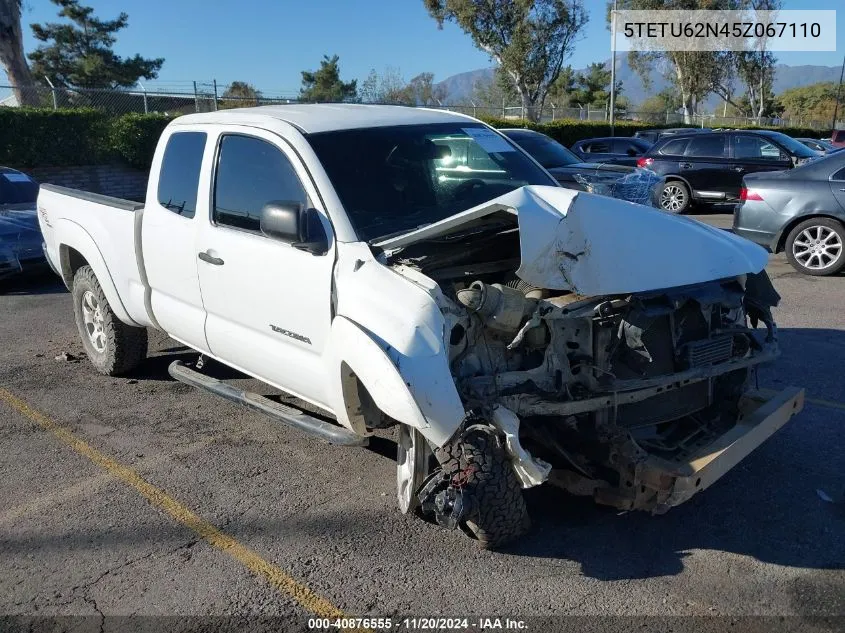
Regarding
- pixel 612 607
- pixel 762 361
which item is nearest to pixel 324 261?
pixel 612 607

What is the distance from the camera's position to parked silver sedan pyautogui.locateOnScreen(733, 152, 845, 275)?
9172 millimetres

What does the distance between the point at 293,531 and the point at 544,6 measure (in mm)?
42689

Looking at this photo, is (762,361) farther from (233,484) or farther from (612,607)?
(233,484)

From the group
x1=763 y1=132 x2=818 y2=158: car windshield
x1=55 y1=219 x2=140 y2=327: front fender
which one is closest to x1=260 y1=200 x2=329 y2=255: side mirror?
x1=55 y1=219 x2=140 y2=327: front fender

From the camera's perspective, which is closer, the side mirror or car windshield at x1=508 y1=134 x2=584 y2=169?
the side mirror

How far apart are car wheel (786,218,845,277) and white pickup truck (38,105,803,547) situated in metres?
5.71

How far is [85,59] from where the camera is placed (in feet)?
145

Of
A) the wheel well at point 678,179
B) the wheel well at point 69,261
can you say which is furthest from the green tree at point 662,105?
the wheel well at point 69,261

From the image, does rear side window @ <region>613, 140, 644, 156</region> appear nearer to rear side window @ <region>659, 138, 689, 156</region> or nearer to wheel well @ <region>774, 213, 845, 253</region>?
rear side window @ <region>659, 138, 689, 156</region>

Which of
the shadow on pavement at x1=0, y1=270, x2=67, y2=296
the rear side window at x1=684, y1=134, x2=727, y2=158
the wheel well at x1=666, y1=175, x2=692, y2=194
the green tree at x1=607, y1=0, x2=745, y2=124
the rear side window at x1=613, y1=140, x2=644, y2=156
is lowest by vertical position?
the shadow on pavement at x1=0, y1=270, x2=67, y2=296

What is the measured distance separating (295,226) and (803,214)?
25.1ft

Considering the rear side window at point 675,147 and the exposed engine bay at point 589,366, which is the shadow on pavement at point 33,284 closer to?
the exposed engine bay at point 589,366

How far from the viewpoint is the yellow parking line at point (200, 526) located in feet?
11.0

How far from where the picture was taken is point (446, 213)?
4.33m
